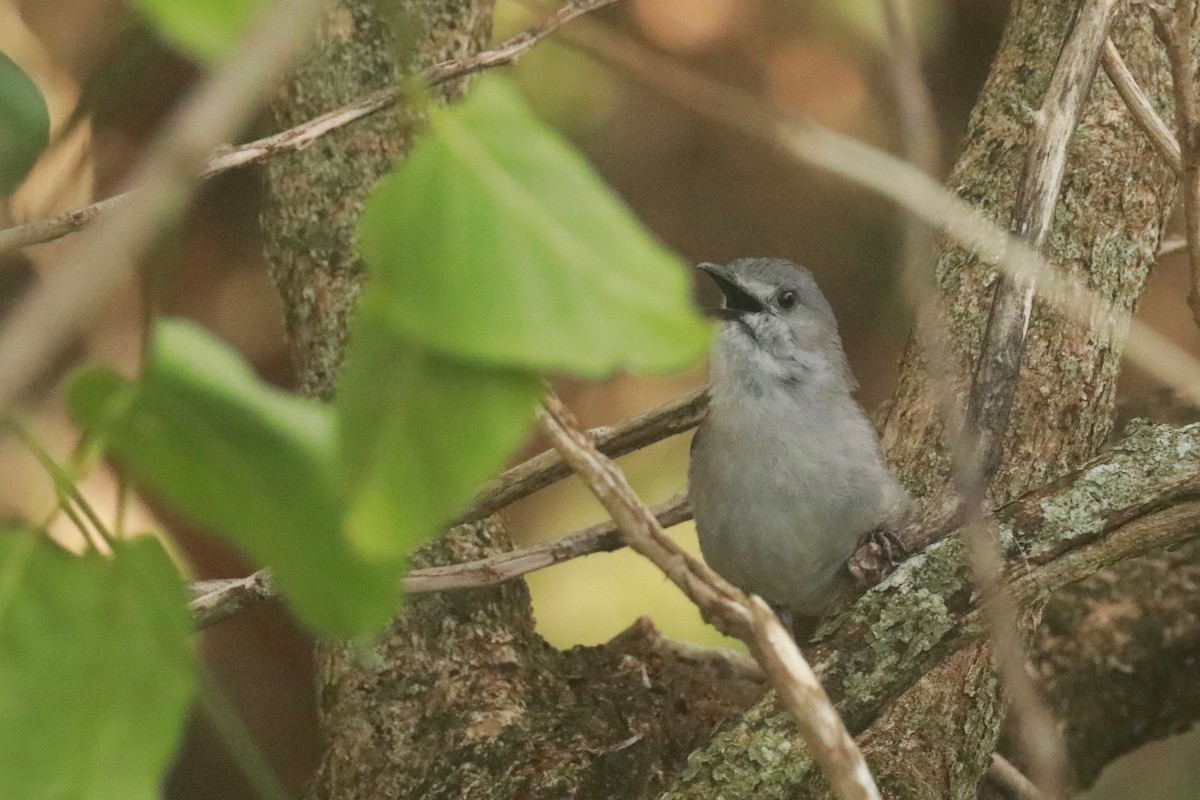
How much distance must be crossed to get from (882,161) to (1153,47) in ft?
6.98

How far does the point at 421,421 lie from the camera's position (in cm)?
61

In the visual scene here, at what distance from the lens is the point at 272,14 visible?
51 cm

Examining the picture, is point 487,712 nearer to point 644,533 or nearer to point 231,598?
Answer: point 231,598

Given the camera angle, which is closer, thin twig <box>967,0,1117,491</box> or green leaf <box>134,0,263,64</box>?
green leaf <box>134,0,263,64</box>

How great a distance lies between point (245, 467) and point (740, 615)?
1.62ft

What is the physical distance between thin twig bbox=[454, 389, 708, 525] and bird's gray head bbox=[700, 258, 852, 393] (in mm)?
330

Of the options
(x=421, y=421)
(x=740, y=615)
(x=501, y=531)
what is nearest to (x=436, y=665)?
(x=501, y=531)

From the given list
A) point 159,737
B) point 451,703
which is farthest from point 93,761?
point 451,703

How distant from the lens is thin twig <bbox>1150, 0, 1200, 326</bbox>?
5.43 ft

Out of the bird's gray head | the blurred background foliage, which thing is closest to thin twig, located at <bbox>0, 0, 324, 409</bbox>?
the bird's gray head

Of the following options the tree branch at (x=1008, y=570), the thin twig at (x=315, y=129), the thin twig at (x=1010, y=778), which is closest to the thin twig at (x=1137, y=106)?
the tree branch at (x=1008, y=570)

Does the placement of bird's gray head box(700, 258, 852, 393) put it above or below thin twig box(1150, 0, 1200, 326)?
above

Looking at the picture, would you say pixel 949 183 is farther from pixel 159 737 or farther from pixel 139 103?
pixel 139 103

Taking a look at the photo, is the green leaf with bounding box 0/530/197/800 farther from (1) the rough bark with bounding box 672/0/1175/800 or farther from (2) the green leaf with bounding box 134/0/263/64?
(1) the rough bark with bounding box 672/0/1175/800
